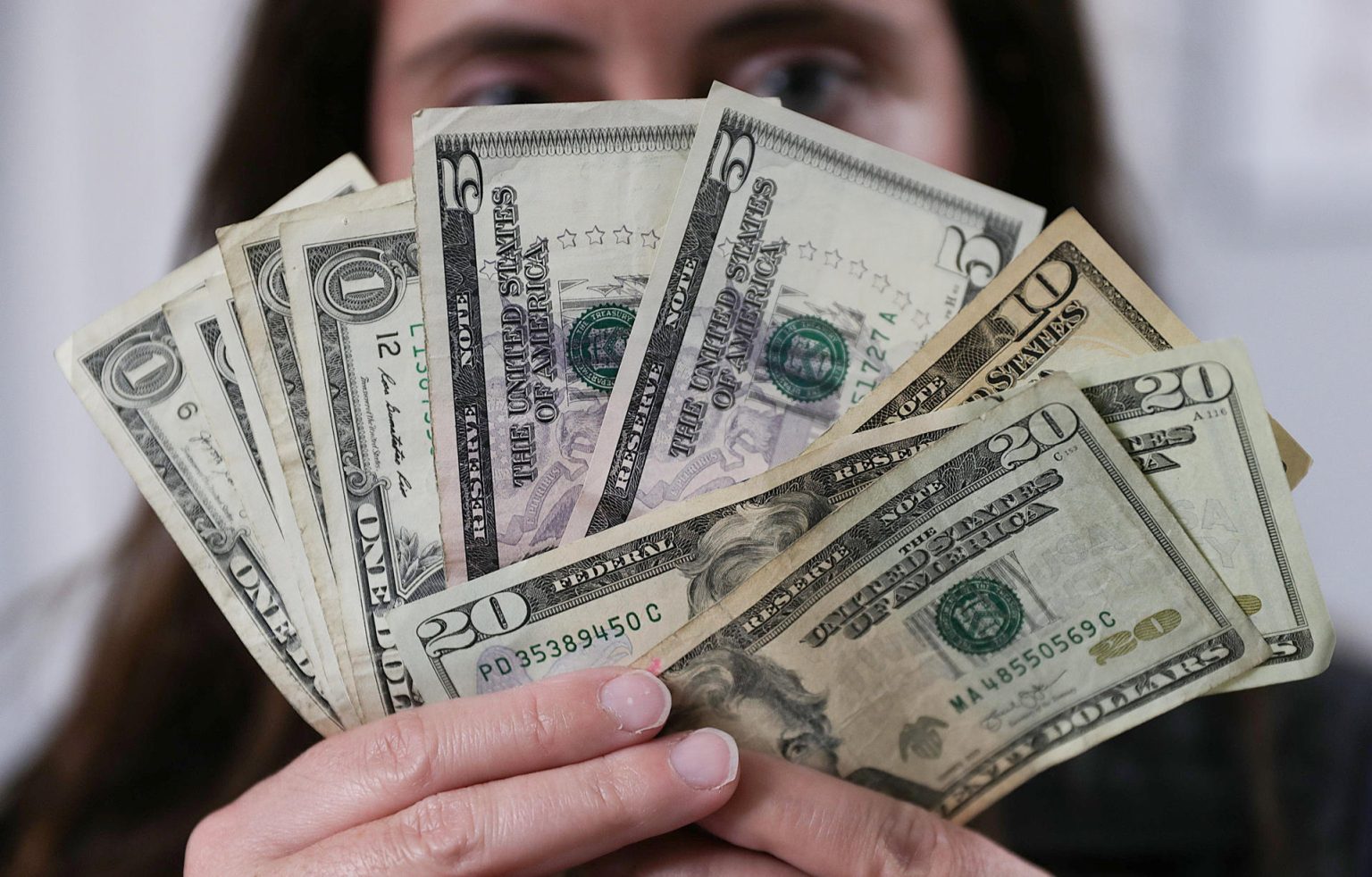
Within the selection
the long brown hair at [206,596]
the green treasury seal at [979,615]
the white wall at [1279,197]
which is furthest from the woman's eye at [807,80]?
the white wall at [1279,197]

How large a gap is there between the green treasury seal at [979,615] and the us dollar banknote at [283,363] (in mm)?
460

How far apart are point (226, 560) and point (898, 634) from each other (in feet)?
1.79

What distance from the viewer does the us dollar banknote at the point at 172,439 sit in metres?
0.69

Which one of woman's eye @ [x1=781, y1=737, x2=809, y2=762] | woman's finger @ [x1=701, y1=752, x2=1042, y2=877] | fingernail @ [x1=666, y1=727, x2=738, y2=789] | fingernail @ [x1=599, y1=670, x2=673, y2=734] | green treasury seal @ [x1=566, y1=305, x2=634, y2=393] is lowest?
woman's finger @ [x1=701, y1=752, x2=1042, y2=877]

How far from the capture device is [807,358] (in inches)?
→ 27.1

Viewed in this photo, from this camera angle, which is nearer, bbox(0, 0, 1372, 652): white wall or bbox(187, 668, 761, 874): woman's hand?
bbox(187, 668, 761, 874): woman's hand

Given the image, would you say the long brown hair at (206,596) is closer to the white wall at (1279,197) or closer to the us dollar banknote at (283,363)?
the us dollar banknote at (283,363)

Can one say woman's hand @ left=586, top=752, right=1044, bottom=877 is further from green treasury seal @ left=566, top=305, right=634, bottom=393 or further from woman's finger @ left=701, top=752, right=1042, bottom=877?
green treasury seal @ left=566, top=305, right=634, bottom=393

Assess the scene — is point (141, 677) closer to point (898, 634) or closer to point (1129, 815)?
point (898, 634)

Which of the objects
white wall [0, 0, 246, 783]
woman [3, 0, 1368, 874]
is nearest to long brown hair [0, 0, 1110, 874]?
woman [3, 0, 1368, 874]

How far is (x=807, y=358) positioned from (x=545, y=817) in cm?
39

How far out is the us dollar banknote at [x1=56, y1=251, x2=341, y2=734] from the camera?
0.69 metres

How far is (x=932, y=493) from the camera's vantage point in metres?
0.63

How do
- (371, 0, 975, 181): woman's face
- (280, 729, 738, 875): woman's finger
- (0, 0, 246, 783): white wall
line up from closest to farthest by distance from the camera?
1. (280, 729, 738, 875): woman's finger
2. (371, 0, 975, 181): woman's face
3. (0, 0, 246, 783): white wall
